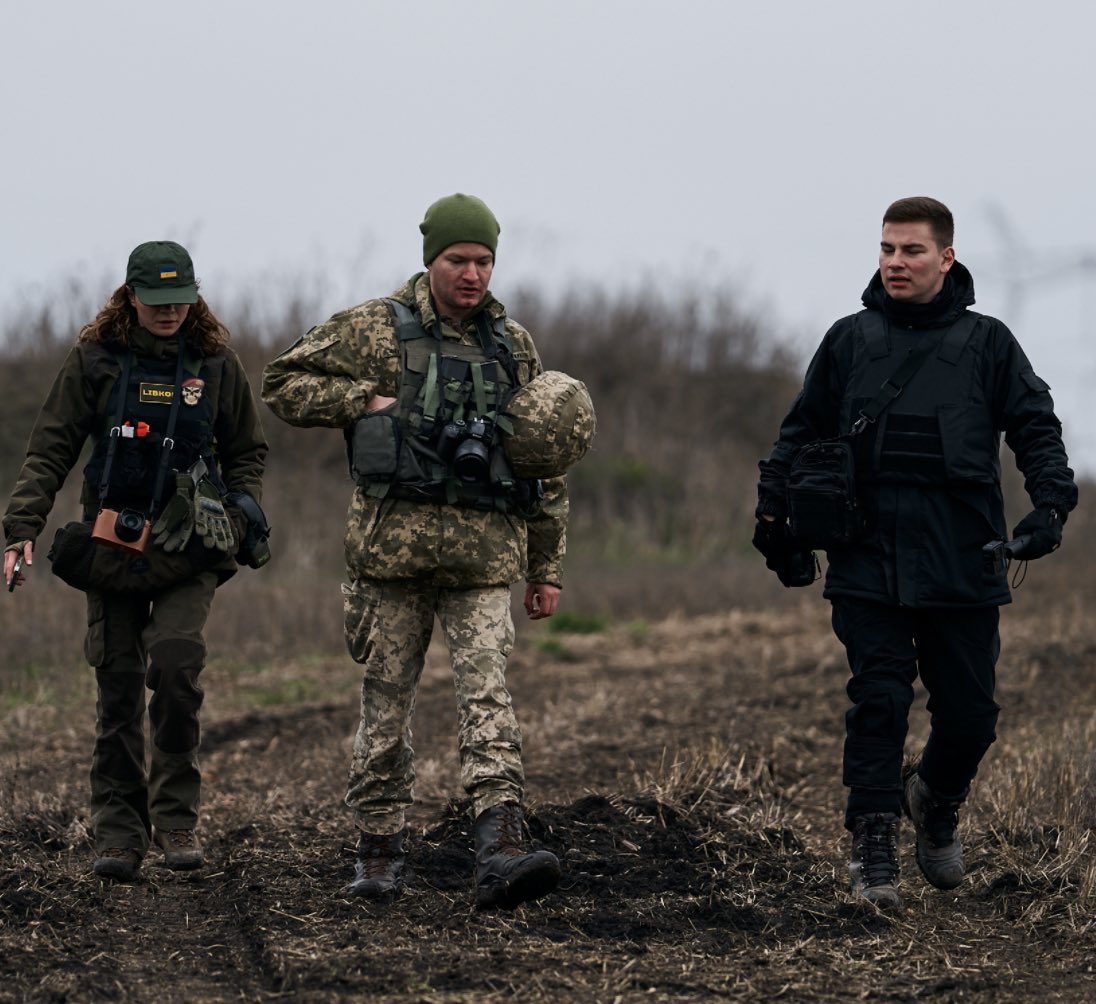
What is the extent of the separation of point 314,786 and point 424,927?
3446 mm

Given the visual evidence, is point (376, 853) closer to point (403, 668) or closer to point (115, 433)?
point (403, 668)

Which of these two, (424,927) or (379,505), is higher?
(379,505)

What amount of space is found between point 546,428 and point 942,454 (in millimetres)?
1263

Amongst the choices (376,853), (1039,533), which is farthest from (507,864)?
(1039,533)

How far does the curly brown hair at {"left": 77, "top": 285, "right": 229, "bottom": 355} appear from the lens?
6109 mm

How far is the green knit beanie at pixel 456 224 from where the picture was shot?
18.6 ft

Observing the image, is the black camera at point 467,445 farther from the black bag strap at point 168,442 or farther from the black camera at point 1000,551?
the black camera at point 1000,551

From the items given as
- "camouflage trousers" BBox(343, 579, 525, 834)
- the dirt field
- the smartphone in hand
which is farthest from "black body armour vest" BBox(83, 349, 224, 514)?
the dirt field

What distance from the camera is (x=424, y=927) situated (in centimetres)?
518

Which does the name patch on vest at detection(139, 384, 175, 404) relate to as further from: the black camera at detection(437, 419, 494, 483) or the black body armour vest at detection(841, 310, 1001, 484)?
the black body armour vest at detection(841, 310, 1001, 484)

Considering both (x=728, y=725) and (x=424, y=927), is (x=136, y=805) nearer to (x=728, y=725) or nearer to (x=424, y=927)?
(x=424, y=927)

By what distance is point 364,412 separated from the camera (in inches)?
221

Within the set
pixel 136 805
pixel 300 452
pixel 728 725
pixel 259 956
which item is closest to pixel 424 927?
pixel 259 956

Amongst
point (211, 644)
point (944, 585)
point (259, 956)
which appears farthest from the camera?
point (211, 644)
